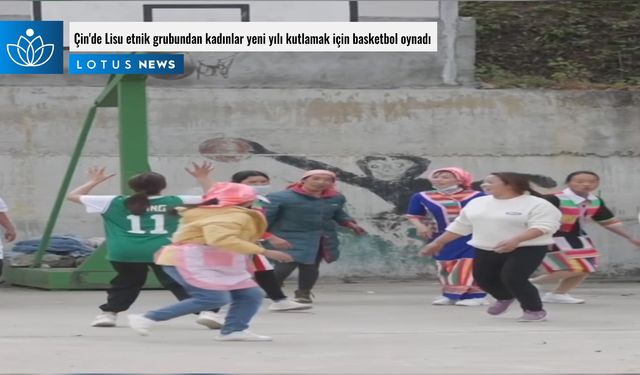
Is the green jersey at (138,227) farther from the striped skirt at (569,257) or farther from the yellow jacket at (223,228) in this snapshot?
the striped skirt at (569,257)

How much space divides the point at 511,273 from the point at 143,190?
305 centimetres

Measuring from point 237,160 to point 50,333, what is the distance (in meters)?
6.13

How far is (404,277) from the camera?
54.1 feet

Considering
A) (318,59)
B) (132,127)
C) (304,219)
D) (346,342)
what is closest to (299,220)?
(304,219)

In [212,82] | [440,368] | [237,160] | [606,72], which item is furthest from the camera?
[606,72]

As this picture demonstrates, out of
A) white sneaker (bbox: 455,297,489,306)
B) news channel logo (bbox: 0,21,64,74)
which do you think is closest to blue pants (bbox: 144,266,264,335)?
white sneaker (bbox: 455,297,489,306)

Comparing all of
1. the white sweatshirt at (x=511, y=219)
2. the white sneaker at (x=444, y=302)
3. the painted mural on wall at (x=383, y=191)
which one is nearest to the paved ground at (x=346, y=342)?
the white sneaker at (x=444, y=302)

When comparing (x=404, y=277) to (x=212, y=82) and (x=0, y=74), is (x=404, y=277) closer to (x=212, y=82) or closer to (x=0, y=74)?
(x=212, y=82)

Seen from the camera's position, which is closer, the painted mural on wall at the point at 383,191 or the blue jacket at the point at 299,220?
the blue jacket at the point at 299,220

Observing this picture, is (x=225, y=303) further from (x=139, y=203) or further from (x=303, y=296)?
(x=303, y=296)

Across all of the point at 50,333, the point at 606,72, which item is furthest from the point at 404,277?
the point at 50,333

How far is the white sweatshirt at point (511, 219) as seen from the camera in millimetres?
10984

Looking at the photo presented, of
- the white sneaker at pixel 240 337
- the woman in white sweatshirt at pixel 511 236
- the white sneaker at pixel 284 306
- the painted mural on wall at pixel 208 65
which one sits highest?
the painted mural on wall at pixel 208 65

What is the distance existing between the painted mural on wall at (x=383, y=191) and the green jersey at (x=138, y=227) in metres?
5.81
